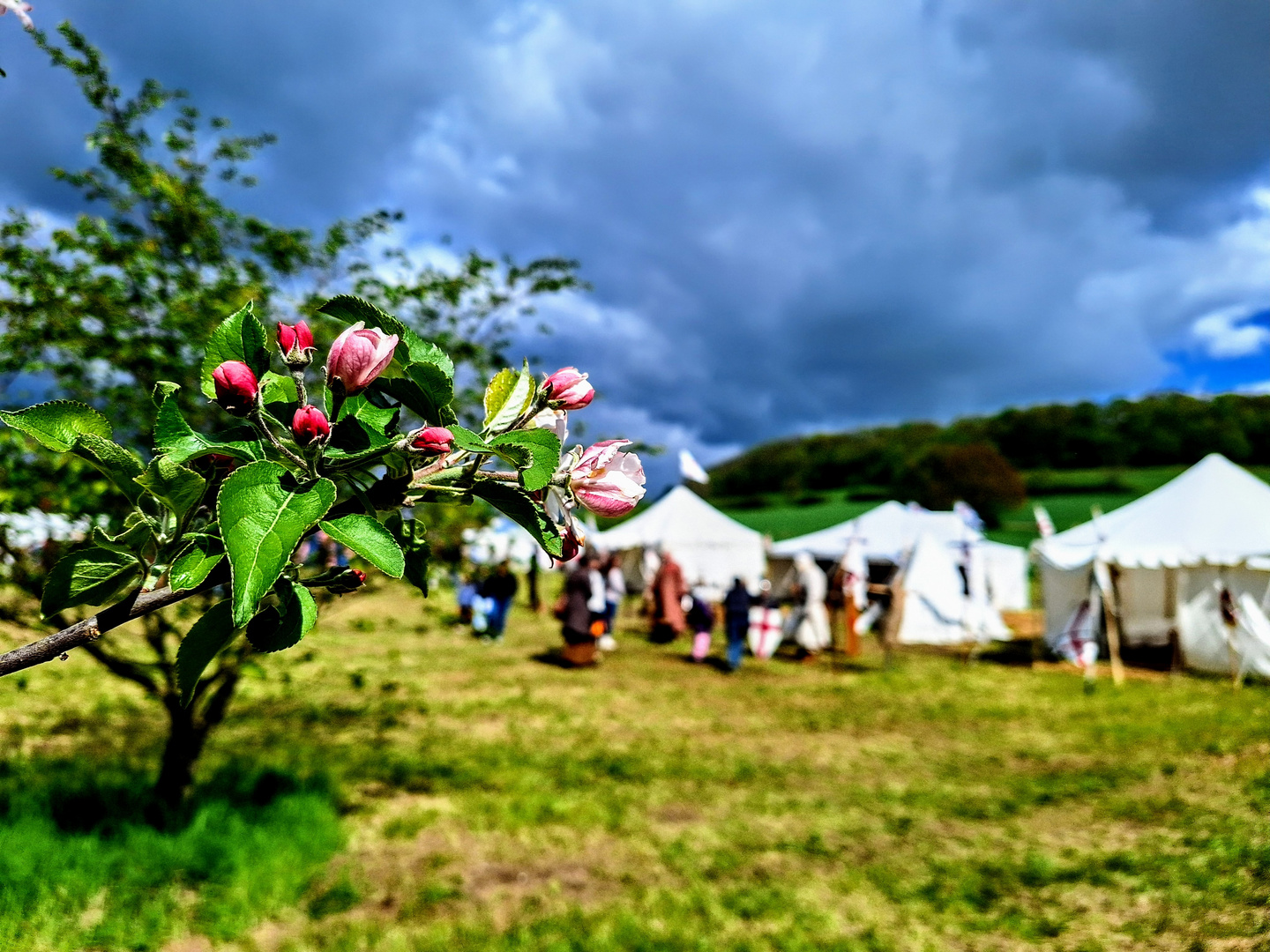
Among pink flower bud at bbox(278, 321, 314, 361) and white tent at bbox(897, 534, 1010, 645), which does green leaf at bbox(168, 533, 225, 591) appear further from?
white tent at bbox(897, 534, 1010, 645)

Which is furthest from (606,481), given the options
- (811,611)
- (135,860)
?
(811,611)

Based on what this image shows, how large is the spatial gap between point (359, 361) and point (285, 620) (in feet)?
0.96

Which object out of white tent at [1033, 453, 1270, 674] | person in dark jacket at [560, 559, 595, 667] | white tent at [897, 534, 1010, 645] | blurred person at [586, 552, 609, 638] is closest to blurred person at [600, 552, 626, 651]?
blurred person at [586, 552, 609, 638]

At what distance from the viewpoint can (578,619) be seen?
12062 mm

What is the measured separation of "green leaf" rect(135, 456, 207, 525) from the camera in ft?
2.61

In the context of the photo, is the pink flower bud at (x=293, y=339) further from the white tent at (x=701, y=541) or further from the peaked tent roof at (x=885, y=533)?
the white tent at (x=701, y=541)

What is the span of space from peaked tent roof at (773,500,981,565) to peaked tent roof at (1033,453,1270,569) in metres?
4.98

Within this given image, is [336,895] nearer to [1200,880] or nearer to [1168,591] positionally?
[1200,880]

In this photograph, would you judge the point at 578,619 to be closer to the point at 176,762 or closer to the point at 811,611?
the point at 811,611

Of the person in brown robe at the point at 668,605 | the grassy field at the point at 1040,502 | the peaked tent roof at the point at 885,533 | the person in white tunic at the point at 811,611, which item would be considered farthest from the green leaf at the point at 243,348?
the grassy field at the point at 1040,502

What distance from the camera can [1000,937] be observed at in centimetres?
441

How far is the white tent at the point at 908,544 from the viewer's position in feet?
62.5

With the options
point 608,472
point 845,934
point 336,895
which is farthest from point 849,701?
point 608,472

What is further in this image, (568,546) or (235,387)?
(568,546)
